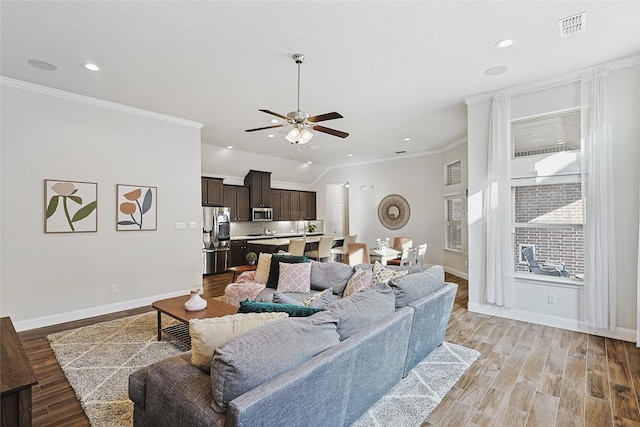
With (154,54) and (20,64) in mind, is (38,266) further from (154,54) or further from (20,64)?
(154,54)

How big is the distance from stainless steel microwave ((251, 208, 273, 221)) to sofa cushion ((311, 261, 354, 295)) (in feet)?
17.4

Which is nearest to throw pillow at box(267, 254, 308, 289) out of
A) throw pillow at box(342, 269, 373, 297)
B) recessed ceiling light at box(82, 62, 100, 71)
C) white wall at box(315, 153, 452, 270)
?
throw pillow at box(342, 269, 373, 297)

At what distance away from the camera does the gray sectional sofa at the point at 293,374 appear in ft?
4.27

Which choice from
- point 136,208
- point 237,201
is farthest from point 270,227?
point 136,208

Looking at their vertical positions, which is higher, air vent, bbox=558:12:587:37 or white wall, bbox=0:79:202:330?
air vent, bbox=558:12:587:37

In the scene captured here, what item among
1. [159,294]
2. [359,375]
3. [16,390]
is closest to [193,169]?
[159,294]

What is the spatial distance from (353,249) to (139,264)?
373 centimetres

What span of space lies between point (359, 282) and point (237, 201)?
20.2 feet

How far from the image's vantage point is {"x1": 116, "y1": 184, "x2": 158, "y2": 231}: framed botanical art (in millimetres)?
4559

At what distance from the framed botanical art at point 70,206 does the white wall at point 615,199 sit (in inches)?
214

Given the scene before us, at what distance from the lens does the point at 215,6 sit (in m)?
2.42

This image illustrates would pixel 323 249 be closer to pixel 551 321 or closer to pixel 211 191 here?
pixel 211 191

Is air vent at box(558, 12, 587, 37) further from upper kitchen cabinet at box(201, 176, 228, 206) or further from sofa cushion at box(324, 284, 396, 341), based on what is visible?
upper kitchen cabinet at box(201, 176, 228, 206)

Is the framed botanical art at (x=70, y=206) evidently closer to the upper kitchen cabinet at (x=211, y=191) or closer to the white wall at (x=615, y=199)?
the upper kitchen cabinet at (x=211, y=191)
